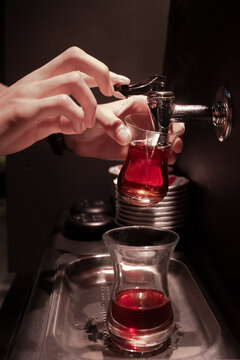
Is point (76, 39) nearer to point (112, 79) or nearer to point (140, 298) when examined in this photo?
point (112, 79)

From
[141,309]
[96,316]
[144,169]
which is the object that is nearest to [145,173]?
[144,169]

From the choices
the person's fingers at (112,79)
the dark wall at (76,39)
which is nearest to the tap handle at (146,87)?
the person's fingers at (112,79)

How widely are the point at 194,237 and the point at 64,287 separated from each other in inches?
17.2

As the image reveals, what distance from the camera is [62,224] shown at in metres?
1.51

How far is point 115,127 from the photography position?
89 centimetres

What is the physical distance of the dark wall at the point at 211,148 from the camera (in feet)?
3.22

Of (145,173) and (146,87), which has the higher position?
(146,87)

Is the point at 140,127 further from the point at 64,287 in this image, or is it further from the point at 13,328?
the point at 13,328

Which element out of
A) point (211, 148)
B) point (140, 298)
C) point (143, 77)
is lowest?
point (140, 298)

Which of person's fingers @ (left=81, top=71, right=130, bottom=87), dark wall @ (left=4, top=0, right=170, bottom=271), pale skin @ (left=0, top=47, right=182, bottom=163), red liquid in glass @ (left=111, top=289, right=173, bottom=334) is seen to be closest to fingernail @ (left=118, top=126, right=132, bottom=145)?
pale skin @ (left=0, top=47, right=182, bottom=163)

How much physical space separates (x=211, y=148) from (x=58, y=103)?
20.6 inches

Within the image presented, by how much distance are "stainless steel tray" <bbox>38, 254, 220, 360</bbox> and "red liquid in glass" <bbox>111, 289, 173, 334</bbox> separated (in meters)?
0.06

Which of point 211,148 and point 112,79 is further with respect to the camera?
point 211,148

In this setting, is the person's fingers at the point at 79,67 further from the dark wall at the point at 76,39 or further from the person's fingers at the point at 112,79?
the dark wall at the point at 76,39
